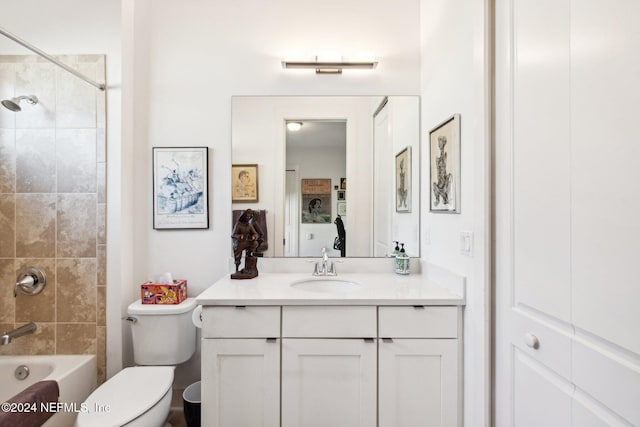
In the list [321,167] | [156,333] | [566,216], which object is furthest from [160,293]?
[566,216]

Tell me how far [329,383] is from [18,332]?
1775mm

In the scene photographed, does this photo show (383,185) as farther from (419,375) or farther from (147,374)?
(147,374)

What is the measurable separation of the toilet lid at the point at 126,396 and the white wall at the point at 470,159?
141 centimetres

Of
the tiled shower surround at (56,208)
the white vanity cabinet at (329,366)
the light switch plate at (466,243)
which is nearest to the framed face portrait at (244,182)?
the tiled shower surround at (56,208)

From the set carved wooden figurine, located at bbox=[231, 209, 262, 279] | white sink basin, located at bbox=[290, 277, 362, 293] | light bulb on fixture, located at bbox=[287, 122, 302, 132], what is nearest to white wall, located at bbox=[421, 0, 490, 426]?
white sink basin, located at bbox=[290, 277, 362, 293]

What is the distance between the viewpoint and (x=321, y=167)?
1.98 m

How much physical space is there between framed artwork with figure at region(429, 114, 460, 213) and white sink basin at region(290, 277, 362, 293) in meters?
0.66

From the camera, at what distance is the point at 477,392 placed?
1259mm

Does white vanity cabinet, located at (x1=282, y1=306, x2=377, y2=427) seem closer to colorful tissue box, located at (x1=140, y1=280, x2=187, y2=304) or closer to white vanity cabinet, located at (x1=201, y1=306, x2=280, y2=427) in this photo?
white vanity cabinet, located at (x1=201, y1=306, x2=280, y2=427)

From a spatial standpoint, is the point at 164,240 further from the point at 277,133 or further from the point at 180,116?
the point at 277,133

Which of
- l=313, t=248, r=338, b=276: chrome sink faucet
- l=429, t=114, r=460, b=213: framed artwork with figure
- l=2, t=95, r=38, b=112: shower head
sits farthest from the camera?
l=313, t=248, r=338, b=276: chrome sink faucet

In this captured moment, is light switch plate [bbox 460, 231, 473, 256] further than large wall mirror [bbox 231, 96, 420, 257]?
No

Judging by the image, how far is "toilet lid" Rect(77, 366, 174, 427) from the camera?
125 cm

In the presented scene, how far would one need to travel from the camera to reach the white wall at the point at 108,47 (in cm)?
181
